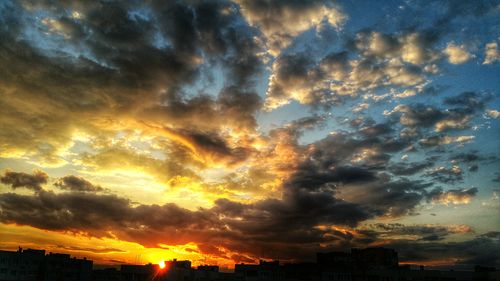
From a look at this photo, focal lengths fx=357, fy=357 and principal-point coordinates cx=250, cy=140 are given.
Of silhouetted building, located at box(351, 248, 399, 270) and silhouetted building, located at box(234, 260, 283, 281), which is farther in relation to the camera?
silhouetted building, located at box(351, 248, 399, 270)

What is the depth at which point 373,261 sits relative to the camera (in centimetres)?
12975

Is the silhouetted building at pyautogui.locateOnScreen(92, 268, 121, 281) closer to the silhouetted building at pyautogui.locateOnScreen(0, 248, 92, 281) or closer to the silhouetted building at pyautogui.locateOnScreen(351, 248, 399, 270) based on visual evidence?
the silhouetted building at pyautogui.locateOnScreen(0, 248, 92, 281)

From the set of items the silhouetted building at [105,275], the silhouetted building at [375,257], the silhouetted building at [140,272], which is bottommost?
the silhouetted building at [105,275]

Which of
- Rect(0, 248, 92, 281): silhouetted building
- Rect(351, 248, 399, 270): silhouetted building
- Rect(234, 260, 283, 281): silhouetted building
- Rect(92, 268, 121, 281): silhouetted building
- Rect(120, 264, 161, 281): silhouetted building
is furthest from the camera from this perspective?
Rect(351, 248, 399, 270): silhouetted building

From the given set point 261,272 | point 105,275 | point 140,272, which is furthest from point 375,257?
point 105,275

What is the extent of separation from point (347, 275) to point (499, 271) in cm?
3786

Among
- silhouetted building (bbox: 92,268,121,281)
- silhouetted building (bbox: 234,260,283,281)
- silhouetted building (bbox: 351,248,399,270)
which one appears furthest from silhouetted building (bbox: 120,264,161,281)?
silhouetted building (bbox: 351,248,399,270)

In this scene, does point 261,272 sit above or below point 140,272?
below

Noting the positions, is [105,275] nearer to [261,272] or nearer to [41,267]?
[41,267]

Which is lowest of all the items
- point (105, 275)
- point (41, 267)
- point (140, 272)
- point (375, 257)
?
point (105, 275)

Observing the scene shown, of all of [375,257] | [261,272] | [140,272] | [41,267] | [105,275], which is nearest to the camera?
[140,272]

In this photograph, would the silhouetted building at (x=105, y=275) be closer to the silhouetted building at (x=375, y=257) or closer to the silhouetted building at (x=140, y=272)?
the silhouetted building at (x=140, y=272)

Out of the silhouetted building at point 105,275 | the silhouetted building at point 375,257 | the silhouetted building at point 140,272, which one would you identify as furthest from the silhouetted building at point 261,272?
the silhouetted building at point 105,275

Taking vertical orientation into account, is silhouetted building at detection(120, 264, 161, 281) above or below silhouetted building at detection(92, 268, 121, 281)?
above
